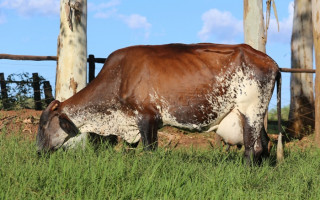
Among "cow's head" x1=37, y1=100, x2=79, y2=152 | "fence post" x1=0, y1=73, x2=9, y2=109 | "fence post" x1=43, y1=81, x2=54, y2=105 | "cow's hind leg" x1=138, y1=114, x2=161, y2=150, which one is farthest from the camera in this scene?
"fence post" x1=43, y1=81, x2=54, y2=105

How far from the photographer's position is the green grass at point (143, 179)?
5172 millimetres

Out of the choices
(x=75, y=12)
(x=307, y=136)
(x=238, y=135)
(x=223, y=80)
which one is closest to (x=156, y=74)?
(x=223, y=80)

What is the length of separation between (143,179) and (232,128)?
7.28ft

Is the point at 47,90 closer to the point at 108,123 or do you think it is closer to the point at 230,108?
the point at 108,123

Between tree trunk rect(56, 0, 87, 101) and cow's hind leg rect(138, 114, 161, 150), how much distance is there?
5.76 feet

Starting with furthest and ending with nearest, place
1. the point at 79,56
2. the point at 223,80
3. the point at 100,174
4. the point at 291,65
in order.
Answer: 1. the point at 291,65
2. the point at 79,56
3. the point at 223,80
4. the point at 100,174

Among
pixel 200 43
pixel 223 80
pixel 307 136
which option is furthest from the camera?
pixel 307 136

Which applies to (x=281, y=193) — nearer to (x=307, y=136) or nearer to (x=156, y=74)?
(x=156, y=74)

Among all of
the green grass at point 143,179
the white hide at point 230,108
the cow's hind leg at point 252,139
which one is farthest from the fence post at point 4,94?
the cow's hind leg at point 252,139

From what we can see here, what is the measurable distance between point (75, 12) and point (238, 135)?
334cm

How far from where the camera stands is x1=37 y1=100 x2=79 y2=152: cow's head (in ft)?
24.9

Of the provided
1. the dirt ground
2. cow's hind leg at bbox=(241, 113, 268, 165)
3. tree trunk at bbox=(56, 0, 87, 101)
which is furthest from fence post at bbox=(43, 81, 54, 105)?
cow's hind leg at bbox=(241, 113, 268, 165)

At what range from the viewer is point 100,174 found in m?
5.55

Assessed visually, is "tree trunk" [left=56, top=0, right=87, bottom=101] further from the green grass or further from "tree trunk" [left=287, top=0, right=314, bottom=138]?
"tree trunk" [left=287, top=0, right=314, bottom=138]
